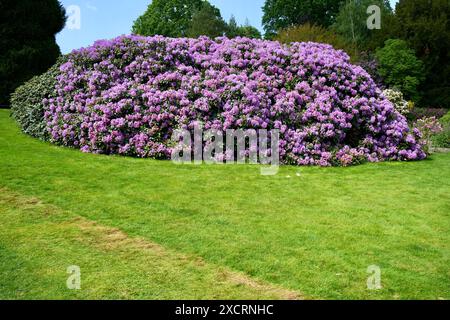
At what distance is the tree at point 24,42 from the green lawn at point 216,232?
48.1 ft

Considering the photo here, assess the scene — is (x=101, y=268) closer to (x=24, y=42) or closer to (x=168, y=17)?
(x=24, y=42)

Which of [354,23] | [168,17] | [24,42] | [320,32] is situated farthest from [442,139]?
[168,17]

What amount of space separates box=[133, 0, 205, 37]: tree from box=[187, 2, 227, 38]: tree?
5241 mm

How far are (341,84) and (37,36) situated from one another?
17.8 m

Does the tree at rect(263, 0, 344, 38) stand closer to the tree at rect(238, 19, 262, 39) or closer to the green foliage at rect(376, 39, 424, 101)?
the tree at rect(238, 19, 262, 39)

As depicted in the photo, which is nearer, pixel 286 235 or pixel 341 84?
pixel 286 235

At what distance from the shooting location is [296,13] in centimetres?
5581

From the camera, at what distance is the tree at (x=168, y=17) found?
51.2 metres

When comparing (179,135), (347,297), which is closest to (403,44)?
(179,135)

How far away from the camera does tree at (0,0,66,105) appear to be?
22781mm

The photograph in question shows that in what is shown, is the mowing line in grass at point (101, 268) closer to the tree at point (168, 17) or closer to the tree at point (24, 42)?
the tree at point (24, 42)

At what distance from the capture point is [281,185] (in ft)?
28.4

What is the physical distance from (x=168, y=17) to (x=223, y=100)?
4356cm

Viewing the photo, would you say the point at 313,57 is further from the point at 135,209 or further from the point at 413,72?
the point at 413,72
